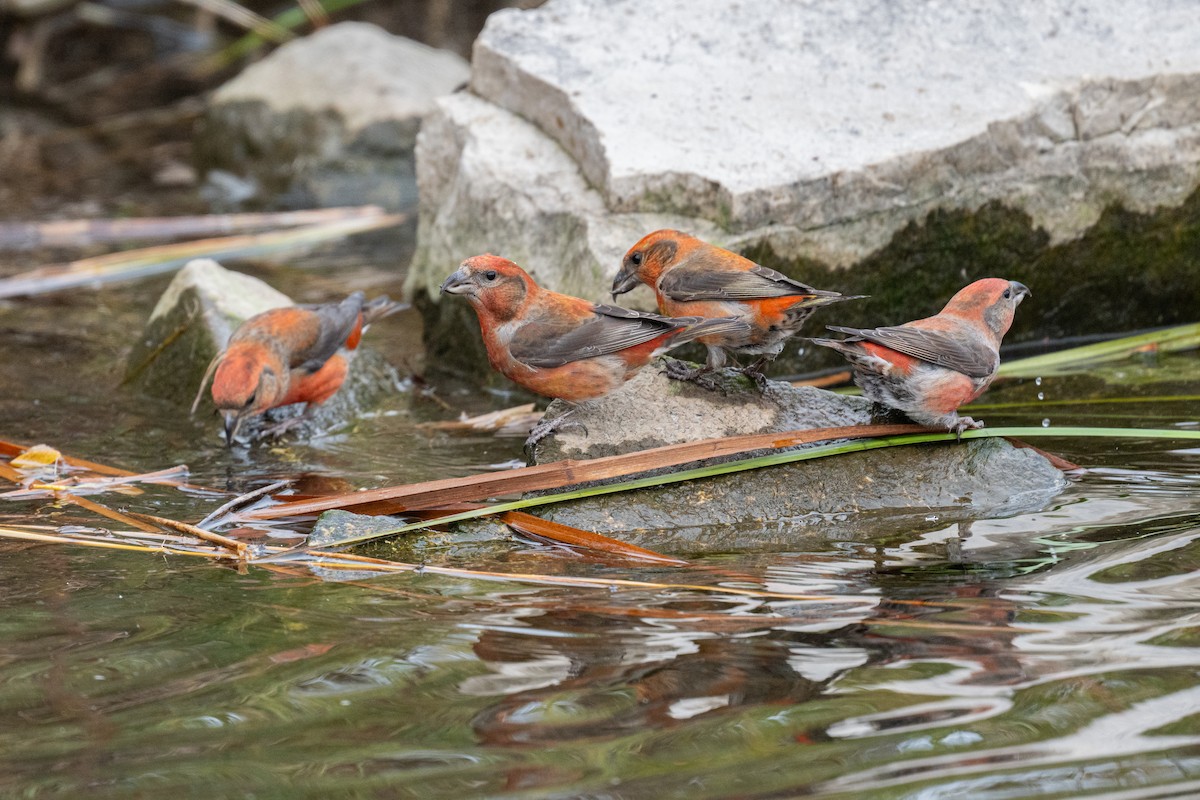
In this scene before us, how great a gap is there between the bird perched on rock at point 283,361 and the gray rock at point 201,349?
0.13m

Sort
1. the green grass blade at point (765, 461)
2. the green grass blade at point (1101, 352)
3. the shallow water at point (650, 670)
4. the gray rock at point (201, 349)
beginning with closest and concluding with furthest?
1. the shallow water at point (650, 670)
2. the green grass blade at point (765, 461)
3. the green grass blade at point (1101, 352)
4. the gray rock at point (201, 349)

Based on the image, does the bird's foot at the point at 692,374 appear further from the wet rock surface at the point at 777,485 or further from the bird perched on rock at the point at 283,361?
the bird perched on rock at the point at 283,361

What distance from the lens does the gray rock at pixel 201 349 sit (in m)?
6.61

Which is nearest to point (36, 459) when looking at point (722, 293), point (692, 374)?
point (692, 374)

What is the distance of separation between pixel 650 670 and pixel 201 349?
4.05 meters

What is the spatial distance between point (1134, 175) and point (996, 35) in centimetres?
110

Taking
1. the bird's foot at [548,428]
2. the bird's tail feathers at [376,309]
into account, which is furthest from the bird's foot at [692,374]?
the bird's tail feathers at [376,309]

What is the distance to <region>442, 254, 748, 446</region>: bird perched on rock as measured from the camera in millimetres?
4781

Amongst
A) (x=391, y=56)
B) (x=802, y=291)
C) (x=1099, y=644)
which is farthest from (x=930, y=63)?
(x=391, y=56)

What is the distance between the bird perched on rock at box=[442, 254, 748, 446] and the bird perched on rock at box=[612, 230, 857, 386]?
9 cm

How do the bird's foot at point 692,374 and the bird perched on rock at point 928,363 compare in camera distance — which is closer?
the bird perched on rock at point 928,363

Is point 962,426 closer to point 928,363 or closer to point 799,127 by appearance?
point 928,363

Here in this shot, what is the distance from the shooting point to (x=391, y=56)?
12344 millimetres

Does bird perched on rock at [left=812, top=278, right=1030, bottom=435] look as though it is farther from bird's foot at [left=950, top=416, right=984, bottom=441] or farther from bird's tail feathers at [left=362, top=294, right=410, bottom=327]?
bird's tail feathers at [left=362, top=294, right=410, bottom=327]
